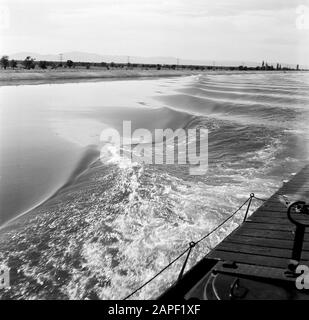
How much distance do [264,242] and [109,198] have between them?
17.3 ft

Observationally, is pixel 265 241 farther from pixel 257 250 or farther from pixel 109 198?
pixel 109 198

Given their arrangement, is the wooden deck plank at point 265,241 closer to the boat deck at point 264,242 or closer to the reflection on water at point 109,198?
the boat deck at point 264,242

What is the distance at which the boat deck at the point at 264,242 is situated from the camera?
610 centimetres

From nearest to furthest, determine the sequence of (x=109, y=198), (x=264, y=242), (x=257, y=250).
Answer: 1. (x=257, y=250)
2. (x=264, y=242)
3. (x=109, y=198)

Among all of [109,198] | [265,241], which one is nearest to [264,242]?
[265,241]

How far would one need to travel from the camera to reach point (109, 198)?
11.0 meters

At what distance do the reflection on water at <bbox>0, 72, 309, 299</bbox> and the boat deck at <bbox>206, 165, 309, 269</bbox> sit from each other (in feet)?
4.11

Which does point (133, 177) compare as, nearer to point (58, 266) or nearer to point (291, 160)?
point (58, 266)

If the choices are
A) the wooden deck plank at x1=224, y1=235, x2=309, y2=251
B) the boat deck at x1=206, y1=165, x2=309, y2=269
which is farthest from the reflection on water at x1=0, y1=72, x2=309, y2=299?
the wooden deck plank at x1=224, y1=235, x2=309, y2=251

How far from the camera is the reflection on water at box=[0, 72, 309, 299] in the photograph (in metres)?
7.58

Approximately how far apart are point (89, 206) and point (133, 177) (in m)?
2.62

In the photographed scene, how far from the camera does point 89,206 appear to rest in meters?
10.4
